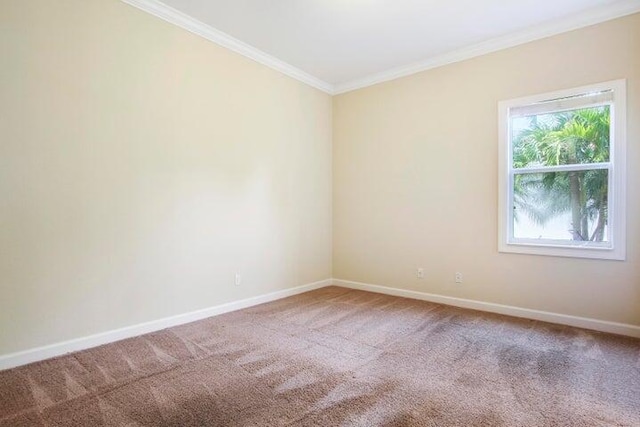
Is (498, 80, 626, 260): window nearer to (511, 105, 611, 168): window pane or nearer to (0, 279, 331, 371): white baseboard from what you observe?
(511, 105, 611, 168): window pane

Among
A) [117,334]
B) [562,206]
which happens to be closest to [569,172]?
[562,206]

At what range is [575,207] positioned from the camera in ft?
10.9

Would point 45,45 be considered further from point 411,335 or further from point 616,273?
point 616,273

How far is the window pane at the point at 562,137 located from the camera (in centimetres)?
317

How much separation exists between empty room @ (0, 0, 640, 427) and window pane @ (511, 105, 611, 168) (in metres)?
0.02

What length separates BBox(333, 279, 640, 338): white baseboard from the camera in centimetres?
303

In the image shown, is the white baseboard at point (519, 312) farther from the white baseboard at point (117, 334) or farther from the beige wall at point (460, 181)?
the white baseboard at point (117, 334)

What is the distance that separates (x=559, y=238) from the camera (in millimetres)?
3402

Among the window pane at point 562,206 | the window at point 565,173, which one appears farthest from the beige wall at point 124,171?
the window pane at point 562,206

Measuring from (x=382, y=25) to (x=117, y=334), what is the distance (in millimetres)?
3863

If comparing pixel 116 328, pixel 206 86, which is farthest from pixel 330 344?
pixel 206 86

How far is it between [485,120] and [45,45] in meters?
4.17

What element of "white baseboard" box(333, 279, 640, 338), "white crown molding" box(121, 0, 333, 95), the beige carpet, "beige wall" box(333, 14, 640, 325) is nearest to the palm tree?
"beige wall" box(333, 14, 640, 325)

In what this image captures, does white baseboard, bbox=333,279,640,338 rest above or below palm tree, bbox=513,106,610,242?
below
